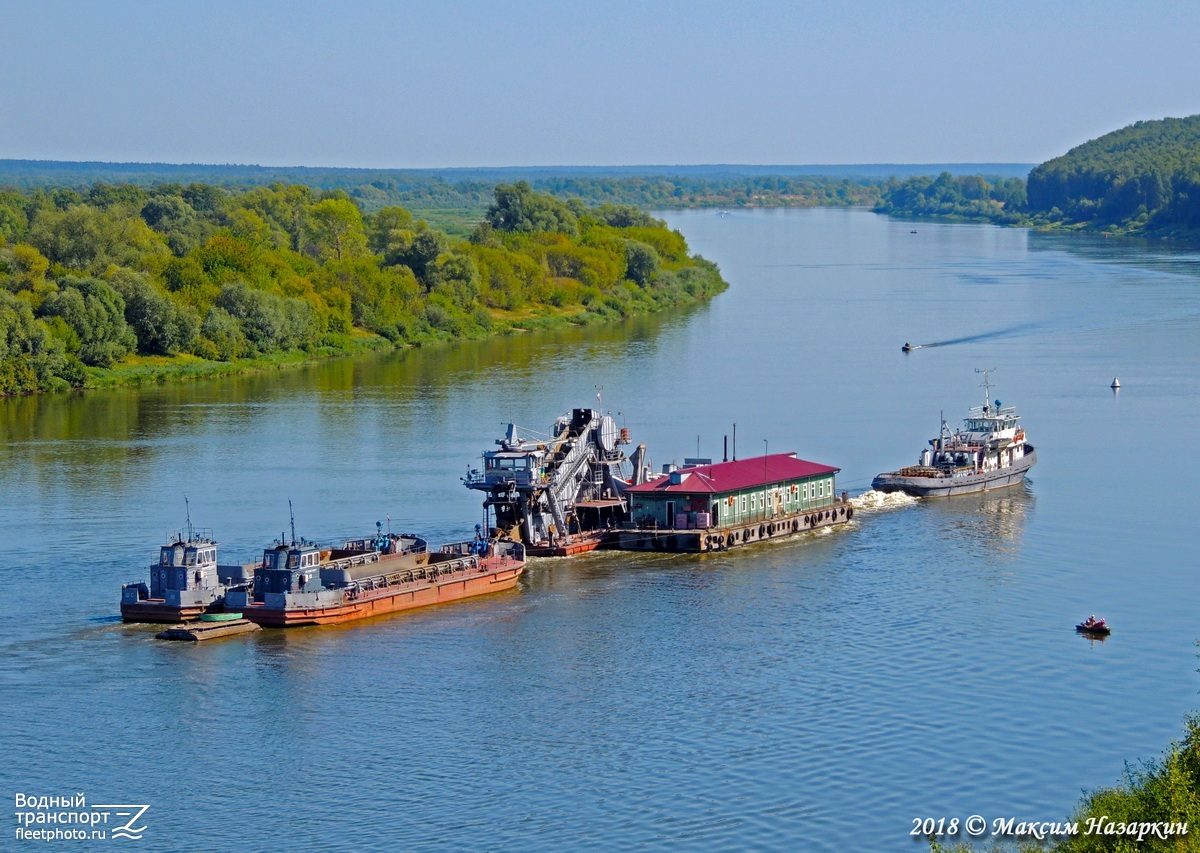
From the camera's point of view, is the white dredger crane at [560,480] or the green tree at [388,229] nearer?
the white dredger crane at [560,480]

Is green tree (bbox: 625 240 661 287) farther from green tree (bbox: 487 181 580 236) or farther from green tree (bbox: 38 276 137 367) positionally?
green tree (bbox: 38 276 137 367)

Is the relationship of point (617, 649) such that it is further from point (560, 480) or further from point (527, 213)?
point (527, 213)

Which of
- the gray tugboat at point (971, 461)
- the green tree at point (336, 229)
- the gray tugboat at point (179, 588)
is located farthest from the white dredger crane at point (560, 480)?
the green tree at point (336, 229)

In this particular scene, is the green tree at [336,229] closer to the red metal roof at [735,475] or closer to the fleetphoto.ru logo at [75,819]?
the red metal roof at [735,475]

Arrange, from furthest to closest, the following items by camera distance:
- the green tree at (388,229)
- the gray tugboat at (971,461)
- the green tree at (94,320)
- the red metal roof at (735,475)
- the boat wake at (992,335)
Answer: the green tree at (388,229) → the boat wake at (992,335) → the green tree at (94,320) → the gray tugboat at (971,461) → the red metal roof at (735,475)

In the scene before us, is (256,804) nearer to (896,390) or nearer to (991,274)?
(896,390)

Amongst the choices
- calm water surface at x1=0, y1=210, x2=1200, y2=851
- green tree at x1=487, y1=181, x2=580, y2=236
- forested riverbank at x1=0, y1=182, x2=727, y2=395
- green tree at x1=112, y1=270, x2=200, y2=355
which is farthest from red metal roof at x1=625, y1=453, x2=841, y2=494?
green tree at x1=487, y1=181, x2=580, y2=236

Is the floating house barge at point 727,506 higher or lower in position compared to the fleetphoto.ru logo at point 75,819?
higher

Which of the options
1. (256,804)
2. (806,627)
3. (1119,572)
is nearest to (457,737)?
(256,804)
